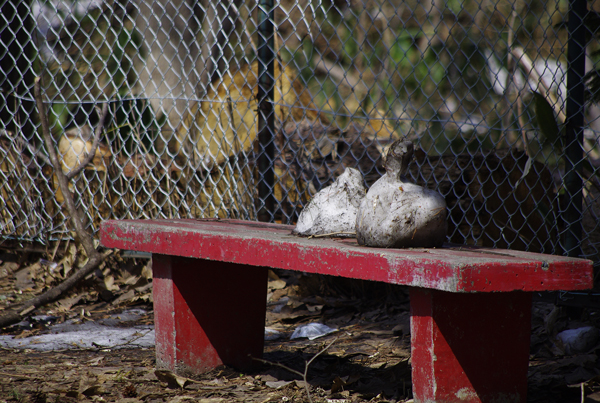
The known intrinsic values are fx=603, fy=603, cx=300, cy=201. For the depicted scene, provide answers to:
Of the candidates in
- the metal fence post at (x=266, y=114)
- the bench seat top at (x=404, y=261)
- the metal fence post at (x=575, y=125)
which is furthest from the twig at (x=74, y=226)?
the metal fence post at (x=575, y=125)

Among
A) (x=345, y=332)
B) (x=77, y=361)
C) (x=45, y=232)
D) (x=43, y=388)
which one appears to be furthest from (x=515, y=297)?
(x=45, y=232)

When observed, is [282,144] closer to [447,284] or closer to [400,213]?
[400,213]

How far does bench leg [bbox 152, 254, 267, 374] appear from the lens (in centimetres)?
217

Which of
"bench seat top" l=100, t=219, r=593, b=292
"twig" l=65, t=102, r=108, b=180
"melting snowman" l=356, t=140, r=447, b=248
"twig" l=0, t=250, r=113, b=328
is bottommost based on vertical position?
"twig" l=0, t=250, r=113, b=328

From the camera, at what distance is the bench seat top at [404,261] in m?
1.40

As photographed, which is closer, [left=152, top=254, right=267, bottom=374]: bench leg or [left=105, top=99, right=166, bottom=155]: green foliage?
[left=152, top=254, right=267, bottom=374]: bench leg

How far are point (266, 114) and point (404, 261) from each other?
80.4 inches

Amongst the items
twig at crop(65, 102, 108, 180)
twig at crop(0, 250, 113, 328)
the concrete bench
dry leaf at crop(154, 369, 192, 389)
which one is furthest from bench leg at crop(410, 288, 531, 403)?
twig at crop(65, 102, 108, 180)

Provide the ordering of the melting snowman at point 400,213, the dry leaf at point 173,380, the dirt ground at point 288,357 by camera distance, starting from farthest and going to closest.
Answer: the dry leaf at point 173,380, the dirt ground at point 288,357, the melting snowman at point 400,213

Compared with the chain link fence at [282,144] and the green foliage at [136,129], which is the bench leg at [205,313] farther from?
the green foliage at [136,129]

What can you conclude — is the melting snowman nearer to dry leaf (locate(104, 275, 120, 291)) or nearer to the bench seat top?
the bench seat top

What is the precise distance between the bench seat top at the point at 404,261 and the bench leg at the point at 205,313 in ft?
0.65

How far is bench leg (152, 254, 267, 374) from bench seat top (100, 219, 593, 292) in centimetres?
20

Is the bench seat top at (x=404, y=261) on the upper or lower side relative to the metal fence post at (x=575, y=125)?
lower
